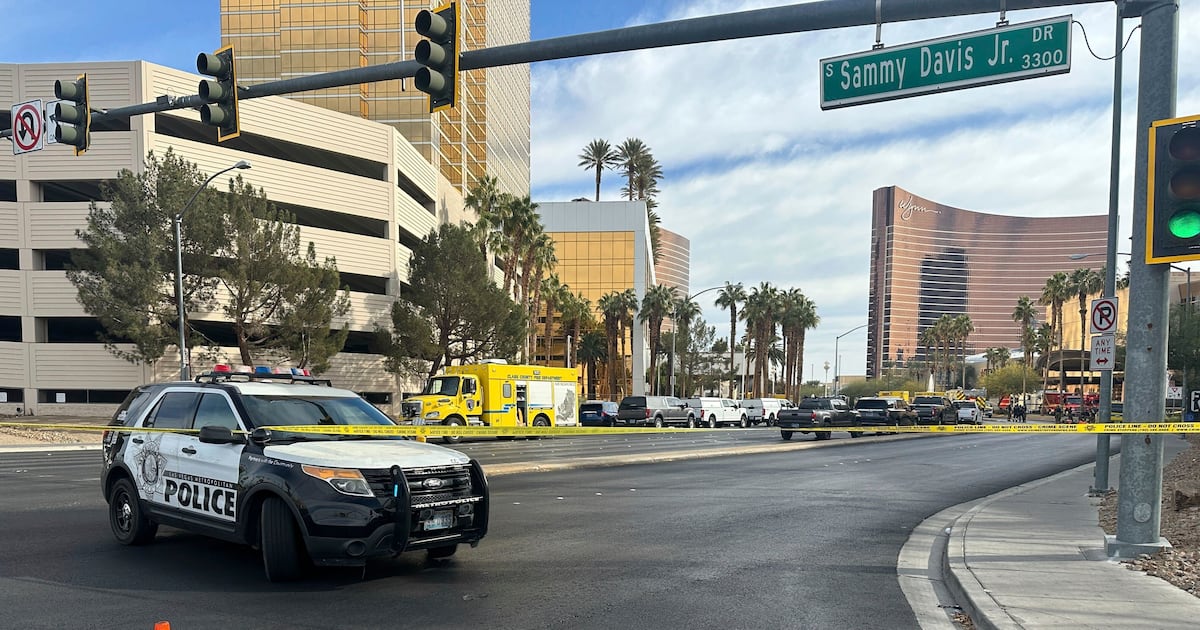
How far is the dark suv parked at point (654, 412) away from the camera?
150 feet

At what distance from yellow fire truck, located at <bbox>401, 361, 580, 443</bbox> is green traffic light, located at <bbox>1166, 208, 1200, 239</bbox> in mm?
26136

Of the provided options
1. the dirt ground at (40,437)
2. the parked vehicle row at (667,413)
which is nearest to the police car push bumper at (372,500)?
the dirt ground at (40,437)

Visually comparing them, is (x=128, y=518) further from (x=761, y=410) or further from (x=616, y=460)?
(x=761, y=410)

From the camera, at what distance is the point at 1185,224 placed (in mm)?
7684

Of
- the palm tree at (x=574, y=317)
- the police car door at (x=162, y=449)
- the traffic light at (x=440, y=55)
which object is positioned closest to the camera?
the police car door at (x=162, y=449)

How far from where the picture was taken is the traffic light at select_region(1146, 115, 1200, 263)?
765 centimetres

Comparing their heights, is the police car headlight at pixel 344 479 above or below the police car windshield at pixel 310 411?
below

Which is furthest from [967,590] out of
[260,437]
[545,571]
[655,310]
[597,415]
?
[655,310]

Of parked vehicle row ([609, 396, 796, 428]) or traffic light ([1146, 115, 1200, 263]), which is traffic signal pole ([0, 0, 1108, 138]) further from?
parked vehicle row ([609, 396, 796, 428])

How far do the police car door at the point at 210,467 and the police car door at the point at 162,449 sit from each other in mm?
95

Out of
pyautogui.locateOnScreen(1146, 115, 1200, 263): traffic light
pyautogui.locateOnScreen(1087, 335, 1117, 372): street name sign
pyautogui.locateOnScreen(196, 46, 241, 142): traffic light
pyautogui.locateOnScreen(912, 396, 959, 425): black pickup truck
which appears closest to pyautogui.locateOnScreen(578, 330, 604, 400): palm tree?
pyautogui.locateOnScreen(912, 396, 959, 425): black pickup truck

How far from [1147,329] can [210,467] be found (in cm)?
901

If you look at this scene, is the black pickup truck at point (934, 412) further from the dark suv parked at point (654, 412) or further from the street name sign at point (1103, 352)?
the street name sign at point (1103, 352)

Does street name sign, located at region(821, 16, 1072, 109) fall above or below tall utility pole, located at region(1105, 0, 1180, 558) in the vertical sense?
above
